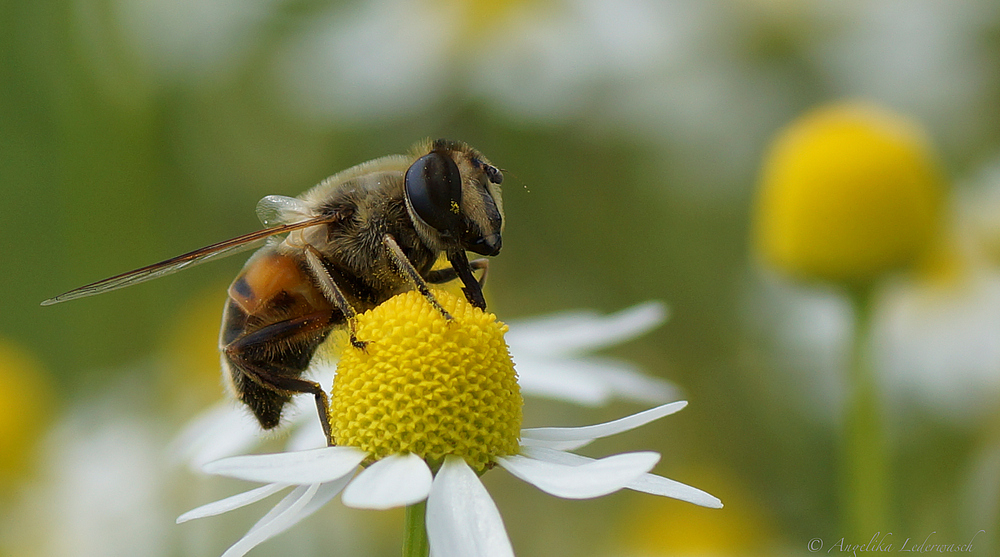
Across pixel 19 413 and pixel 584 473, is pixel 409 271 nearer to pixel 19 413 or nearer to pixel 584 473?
pixel 584 473

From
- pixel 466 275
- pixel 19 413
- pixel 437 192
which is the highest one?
pixel 437 192

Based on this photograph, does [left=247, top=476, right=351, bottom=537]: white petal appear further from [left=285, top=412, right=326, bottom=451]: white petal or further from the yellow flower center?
[left=285, top=412, right=326, bottom=451]: white petal

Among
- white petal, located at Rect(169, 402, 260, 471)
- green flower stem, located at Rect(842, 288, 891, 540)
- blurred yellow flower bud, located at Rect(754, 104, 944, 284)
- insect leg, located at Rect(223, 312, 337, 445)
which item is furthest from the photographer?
blurred yellow flower bud, located at Rect(754, 104, 944, 284)

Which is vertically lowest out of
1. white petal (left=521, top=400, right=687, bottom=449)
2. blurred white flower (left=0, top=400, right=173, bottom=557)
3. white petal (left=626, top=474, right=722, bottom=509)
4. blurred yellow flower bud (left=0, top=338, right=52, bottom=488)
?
blurred white flower (left=0, top=400, right=173, bottom=557)

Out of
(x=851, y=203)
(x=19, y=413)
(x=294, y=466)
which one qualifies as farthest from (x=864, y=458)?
(x=19, y=413)

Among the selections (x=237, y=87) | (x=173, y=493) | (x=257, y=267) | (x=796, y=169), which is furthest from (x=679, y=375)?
(x=257, y=267)

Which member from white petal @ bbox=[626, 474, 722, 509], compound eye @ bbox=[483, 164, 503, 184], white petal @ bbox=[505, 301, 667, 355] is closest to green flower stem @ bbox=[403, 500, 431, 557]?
white petal @ bbox=[626, 474, 722, 509]

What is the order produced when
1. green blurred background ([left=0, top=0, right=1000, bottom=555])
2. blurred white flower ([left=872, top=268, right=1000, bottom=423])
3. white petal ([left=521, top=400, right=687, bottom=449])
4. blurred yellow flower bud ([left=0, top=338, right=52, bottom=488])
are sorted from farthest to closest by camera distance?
1. blurred yellow flower bud ([left=0, top=338, right=52, bottom=488])
2. green blurred background ([left=0, top=0, right=1000, bottom=555])
3. blurred white flower ([left=872, top=268, right=1000, bottom=423])
4. white petal ([left=521, top=400, right=687, bottom=449])

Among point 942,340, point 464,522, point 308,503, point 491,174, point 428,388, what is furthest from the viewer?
point 942,340

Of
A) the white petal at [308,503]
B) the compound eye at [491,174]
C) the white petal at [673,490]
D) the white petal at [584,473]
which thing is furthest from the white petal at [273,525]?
the compound eye at [491,174]
